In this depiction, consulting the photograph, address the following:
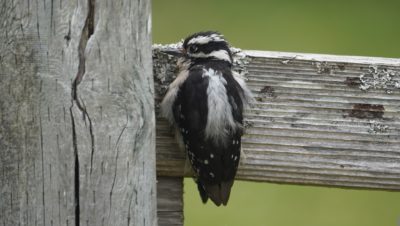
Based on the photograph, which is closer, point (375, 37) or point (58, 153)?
point (58, 153)

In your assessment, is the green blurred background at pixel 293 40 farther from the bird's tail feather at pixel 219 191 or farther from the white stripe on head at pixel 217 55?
the bird's tail feather at pixel 219 191

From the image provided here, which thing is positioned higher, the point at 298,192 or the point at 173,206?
the point at 173,206

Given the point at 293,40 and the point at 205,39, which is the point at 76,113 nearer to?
the point at 205,39

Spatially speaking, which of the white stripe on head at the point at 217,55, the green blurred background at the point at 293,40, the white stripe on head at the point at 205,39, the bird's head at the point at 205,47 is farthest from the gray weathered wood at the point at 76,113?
the green blurred background at the point at 293,40

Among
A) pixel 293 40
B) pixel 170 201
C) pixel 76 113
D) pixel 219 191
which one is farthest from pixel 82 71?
pixel 293 40

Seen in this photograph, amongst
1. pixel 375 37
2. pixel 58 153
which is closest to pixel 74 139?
pixel 58 153

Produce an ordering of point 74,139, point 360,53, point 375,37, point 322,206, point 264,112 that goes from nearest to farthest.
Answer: point 74,139
point 264,112
point 322,206
point 360,53
point 375,37

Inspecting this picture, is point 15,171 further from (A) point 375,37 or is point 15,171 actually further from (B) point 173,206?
(A) point 375,37
